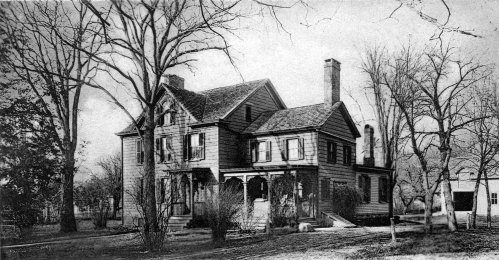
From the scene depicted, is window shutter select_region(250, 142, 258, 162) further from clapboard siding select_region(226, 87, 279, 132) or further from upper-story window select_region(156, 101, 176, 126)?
upper-story window select_region(156, 101, 176, 126)

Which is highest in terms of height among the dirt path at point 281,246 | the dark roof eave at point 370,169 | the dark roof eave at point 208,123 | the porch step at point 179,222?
the dark roof eave at point 208,123

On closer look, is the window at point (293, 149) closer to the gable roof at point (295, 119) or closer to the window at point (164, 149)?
the gable roof at point (295, 119)

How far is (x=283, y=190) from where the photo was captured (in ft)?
76.2

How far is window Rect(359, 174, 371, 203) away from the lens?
93.8 ft

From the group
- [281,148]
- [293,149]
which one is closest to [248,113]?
[281,148]

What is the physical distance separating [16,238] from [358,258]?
42.6 ft

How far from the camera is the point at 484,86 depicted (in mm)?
19594

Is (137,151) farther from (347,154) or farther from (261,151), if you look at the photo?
(347,154)

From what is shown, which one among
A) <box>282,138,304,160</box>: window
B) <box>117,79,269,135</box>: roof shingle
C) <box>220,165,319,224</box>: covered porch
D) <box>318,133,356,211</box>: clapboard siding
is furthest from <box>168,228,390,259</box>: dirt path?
<box>117,79,269,135</box>: roof shingle

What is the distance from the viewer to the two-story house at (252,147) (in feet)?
77.5

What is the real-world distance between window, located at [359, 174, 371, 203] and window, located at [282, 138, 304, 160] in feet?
21.5

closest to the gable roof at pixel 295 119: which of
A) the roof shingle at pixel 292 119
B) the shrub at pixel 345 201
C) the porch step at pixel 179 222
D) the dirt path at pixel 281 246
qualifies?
the roof shingle at pixel 292 119

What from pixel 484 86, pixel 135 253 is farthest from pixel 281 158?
pixel 135 253

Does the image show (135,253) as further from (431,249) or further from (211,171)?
(211,171)
